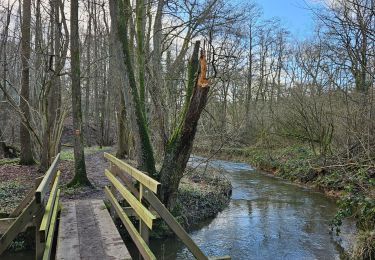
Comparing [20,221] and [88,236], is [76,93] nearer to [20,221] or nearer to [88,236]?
[88,236]

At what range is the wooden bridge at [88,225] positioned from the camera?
4.92 meters

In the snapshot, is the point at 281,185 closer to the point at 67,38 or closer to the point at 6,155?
the point at 67,38

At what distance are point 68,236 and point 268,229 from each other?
21.1ft

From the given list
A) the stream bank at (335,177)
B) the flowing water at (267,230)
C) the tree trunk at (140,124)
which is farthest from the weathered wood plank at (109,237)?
the stream bank at (335,177)

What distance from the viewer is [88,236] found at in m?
6.50

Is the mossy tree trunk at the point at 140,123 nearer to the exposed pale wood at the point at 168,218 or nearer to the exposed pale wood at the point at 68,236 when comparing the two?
the exposed pale wood at the point at 68,236

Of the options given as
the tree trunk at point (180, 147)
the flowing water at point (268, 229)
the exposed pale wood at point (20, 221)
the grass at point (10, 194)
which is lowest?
the flowing water at point (268, 229)

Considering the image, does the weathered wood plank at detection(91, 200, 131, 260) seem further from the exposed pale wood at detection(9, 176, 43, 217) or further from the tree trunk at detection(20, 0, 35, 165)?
the tree trunk at detection(20, 0, 35, 165)

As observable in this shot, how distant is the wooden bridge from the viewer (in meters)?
4.92

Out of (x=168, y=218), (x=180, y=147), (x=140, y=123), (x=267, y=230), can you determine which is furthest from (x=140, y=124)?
(x=168, y=218)

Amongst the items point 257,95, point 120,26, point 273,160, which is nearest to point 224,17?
point 120,26

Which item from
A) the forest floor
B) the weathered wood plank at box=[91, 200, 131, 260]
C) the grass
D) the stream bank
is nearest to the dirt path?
the forest floor

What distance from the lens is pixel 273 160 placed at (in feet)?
76.7

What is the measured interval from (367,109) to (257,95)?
944 inches
